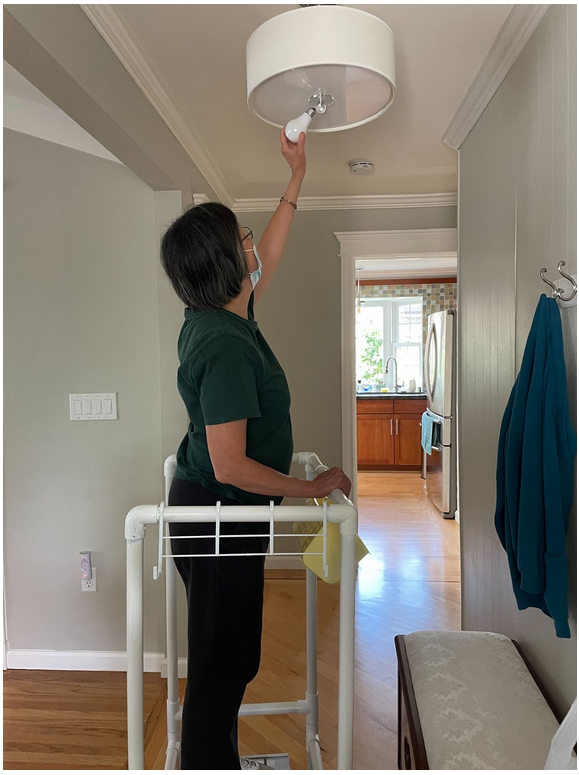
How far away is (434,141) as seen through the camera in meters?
2.72

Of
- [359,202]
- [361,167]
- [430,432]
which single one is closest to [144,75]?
[361,167]

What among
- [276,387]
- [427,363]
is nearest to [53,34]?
[276,387]

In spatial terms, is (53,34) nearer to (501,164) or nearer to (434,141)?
(501,164)

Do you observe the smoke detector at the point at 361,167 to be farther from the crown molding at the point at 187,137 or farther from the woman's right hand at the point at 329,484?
the woman's right hand at the point at 329,484

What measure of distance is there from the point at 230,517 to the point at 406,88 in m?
1.79

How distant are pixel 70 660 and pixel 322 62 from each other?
2.59 meters

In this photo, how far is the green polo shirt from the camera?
47.4 inches

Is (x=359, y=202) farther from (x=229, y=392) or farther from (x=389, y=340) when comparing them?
(x=389, y=340)

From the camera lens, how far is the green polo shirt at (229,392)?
120 cm

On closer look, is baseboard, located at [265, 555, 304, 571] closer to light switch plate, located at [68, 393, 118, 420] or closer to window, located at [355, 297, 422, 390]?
light switch plate, located at [68, 393, 118, 420]

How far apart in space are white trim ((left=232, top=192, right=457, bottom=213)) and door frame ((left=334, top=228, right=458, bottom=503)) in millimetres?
162

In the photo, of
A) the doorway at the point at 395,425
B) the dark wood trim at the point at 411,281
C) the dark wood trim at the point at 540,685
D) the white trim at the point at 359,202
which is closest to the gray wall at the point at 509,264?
the dark wood trim at the point at 540,685

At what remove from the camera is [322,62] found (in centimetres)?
120

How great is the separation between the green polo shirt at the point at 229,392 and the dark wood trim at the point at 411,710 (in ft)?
1.90
